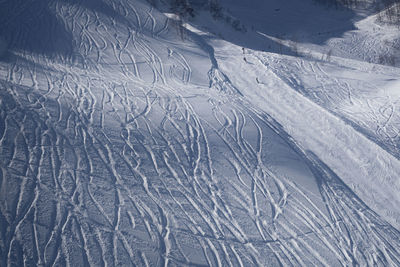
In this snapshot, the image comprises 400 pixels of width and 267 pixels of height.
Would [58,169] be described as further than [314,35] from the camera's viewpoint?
No

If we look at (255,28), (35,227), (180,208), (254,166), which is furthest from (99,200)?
(255,28)

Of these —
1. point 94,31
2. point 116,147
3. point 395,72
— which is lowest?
point 116,147

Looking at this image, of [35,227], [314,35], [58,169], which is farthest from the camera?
[314,35]

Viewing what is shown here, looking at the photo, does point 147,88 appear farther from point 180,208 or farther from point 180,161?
point 180,208

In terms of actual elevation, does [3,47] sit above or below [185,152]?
above

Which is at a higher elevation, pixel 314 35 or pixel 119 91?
pixel 314 35

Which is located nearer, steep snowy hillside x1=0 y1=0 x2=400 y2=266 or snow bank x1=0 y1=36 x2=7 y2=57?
steep snowy hillside x1=0 y1=0 x2=400 y2=266

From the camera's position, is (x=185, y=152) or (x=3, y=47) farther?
(x=3, y=47)

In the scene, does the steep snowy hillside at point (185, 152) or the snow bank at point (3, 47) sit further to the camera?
the snow bank at point (3, 47)
